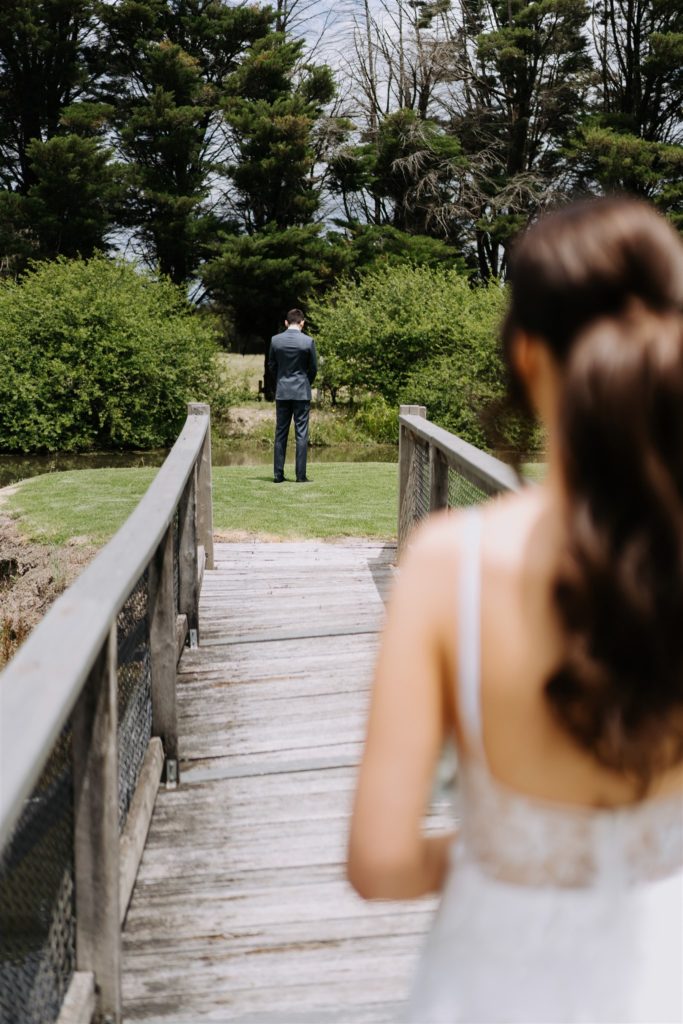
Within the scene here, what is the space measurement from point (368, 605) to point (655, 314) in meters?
5.54

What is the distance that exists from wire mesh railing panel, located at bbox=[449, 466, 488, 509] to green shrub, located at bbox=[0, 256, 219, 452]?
16655 millimetres

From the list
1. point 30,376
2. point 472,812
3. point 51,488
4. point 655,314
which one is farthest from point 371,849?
point 30,376

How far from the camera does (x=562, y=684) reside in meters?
0.96

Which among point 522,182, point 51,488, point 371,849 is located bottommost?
point 51,488

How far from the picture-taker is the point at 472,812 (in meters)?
1.06

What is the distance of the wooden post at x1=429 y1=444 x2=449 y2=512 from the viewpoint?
5.82m

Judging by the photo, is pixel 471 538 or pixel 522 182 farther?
pixel 522 182

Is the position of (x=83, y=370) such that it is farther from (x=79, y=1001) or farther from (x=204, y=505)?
(x=79, y=1001)

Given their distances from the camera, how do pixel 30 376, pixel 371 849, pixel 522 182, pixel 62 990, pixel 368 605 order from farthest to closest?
1. pixel 522 182
2. pixel 30 376
3. pixel 368 605
4. pixel 62 990
5. pixel 371 849

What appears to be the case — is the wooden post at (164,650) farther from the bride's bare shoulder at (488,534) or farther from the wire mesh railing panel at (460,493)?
the bride's bare shoulder at (488,534)

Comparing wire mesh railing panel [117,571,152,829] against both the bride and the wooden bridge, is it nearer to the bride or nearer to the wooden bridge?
the wooden bridge

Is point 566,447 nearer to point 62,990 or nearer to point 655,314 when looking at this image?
point 655,314

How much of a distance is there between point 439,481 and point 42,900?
3914 mm

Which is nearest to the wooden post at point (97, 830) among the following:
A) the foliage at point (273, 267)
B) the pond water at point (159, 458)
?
the pond water at point (159, 458)
